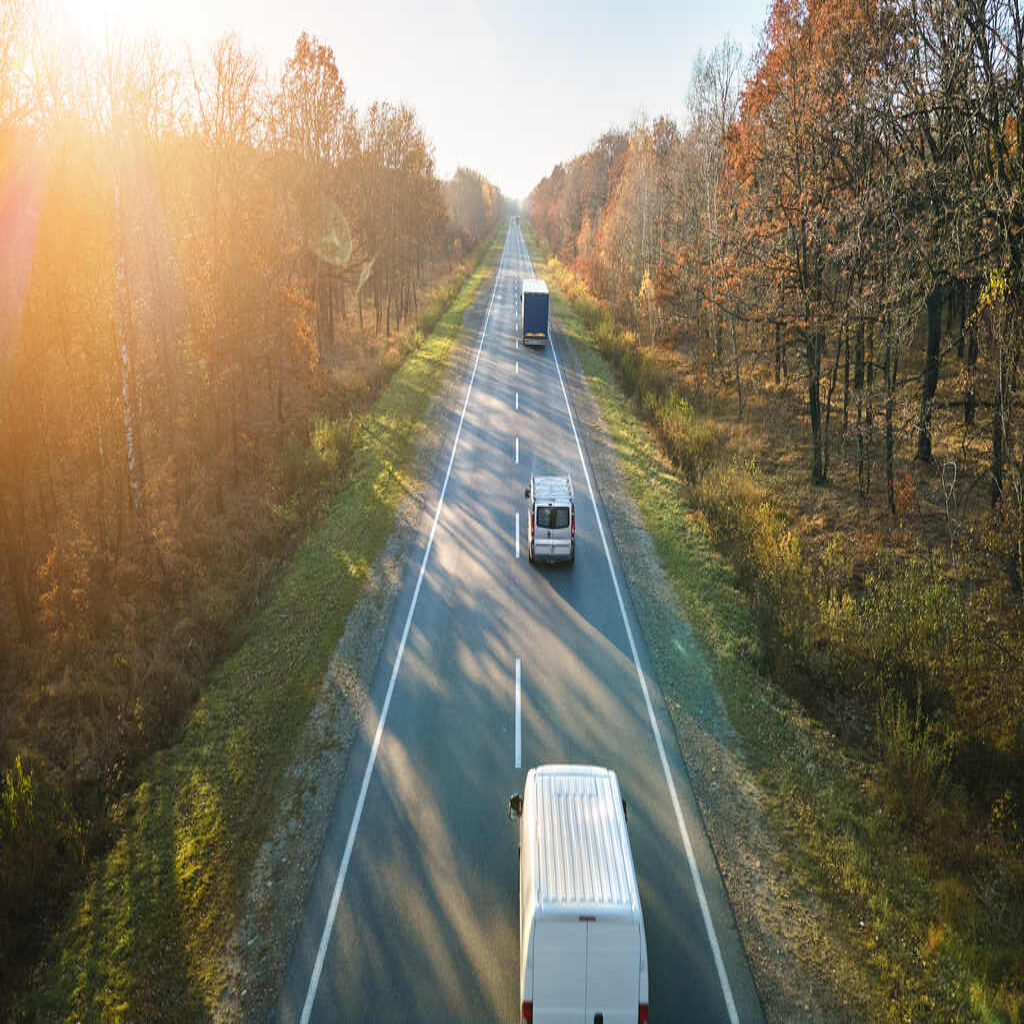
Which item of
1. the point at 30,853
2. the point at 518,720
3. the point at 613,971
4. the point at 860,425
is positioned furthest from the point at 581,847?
the point at 860,425

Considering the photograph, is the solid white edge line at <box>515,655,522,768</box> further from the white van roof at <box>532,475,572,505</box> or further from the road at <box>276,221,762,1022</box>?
the white van roof at <box>532,475,572,505</box>

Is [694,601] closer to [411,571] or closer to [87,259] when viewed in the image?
[411,571]

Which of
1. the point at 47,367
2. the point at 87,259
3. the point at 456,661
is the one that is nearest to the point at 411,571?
the point at 456,661

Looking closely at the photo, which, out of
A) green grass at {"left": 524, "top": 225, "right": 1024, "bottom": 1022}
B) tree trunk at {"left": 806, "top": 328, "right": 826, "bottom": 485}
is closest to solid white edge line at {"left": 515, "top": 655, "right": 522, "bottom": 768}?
green grass at {"left": 524, "top": 225, "right": 1024, "bottom": 1022}

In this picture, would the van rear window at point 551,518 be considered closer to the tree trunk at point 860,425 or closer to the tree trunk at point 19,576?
the tree trunk at point 860,425

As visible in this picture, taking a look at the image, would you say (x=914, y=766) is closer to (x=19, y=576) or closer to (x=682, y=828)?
(x=682, y=828)

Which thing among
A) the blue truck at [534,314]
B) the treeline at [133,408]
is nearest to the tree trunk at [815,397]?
the treeline at [133,408]
